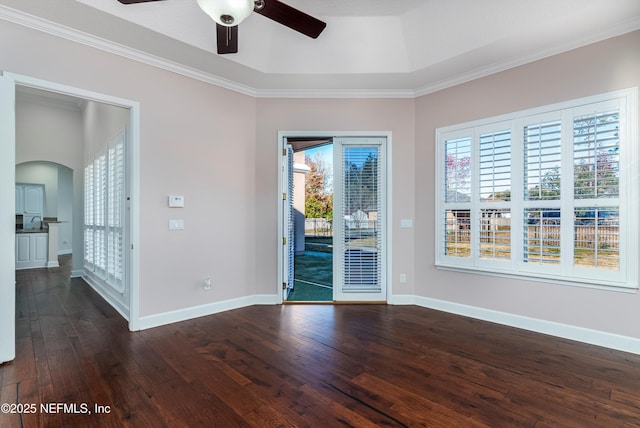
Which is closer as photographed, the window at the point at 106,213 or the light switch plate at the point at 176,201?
the light switch plate at the point at 176,201

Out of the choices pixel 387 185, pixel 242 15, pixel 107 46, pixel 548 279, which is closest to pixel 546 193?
pixel 548 279

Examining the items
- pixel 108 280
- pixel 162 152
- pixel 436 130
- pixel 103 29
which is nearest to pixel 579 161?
pixel 436 130

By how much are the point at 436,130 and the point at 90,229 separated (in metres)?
5.95

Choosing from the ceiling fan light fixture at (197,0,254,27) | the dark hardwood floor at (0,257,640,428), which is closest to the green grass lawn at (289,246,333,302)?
the dark hardwood floor at (0,257,640,428)

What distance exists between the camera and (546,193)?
10.4ft

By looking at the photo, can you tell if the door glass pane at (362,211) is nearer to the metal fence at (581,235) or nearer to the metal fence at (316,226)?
the metal fence at (581,235)

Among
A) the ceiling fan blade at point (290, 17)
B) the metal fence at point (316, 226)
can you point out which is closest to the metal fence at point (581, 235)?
the ceiling fan blade at point (290, 17)

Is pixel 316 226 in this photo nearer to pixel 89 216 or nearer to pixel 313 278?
pixel 313 278

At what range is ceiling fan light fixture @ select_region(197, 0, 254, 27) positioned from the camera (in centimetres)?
163

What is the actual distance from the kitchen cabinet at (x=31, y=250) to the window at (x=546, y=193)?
8597mm

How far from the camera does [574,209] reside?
3.02 m

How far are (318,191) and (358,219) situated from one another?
812 centimetres

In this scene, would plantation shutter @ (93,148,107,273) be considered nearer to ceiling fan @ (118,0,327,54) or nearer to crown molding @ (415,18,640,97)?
ceiling fan @ (118,0,327,54)

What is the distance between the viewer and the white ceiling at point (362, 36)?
2.67 metres
